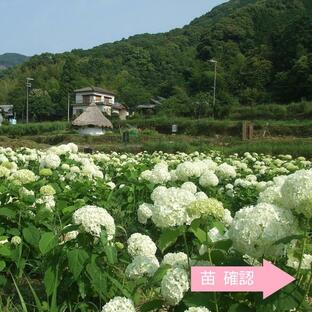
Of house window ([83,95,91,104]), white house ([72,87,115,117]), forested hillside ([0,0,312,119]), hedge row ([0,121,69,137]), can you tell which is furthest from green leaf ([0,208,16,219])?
house window ([83,95,91,104])

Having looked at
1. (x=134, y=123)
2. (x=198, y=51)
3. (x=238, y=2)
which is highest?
(x=238, y=2)

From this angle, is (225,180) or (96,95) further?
(96,95)

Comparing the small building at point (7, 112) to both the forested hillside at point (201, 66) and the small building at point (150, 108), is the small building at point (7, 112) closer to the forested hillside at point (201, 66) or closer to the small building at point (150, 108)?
the forested hillside at point (201, 66)

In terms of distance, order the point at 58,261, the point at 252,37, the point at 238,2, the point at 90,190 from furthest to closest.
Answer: the point at 238,2, the point at 252,37, the point at 90,190, the point at 58,261

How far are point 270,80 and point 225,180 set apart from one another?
5963 centimetres

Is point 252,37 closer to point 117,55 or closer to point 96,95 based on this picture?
point 96,95

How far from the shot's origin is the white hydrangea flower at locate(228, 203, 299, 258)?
1.91 metres

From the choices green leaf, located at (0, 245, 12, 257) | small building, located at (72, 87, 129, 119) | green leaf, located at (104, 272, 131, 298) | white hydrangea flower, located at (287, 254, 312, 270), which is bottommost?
green leaf, located at (0, 245, 12, 257)

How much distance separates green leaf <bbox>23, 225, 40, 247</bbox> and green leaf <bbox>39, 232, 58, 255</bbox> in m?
0.68

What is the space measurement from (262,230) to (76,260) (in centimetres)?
115

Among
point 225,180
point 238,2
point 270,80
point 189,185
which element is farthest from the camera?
point 238,2

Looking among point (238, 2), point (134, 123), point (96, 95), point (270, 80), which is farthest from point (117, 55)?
point (134, 123)

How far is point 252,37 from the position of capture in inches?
3066

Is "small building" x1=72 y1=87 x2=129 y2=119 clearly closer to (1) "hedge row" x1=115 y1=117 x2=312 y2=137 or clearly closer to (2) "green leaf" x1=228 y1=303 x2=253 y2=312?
(1) "hedge row" x1=115 y1=117 x2=312 y2=137
